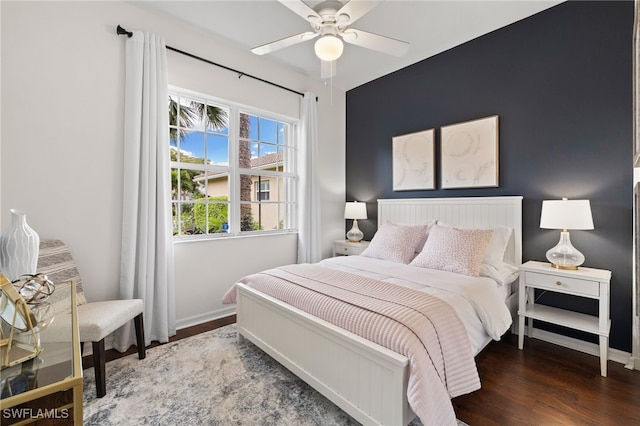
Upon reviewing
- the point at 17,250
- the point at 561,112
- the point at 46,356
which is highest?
the point at 561,112

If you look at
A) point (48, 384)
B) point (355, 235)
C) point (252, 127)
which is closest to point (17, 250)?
point (48, 384)

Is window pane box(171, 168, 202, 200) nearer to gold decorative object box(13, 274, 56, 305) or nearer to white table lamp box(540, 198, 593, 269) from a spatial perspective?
gold decorative object box(13, 274, 56, 305)

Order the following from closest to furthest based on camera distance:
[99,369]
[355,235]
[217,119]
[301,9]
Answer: [99,369], [301,9], [217,119], [355,235]

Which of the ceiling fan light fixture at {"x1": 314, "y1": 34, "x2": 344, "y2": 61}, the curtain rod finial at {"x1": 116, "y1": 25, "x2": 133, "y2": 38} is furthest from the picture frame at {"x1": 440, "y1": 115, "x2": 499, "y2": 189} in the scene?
the curtain rod finial at {"x1": 116, "y1": 25, "x2": 133, "y2": 38}

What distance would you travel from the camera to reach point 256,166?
3535 millimetres

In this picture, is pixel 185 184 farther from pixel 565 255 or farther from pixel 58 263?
pixel 565 255

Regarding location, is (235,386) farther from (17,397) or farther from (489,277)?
(489,277)

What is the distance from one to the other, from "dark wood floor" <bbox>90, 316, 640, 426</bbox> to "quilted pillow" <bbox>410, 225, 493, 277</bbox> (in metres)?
0.74

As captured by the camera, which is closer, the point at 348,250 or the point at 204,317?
the point at 204,317

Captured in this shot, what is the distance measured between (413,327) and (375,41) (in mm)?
2037

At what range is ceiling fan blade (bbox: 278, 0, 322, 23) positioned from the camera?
182 centimetres

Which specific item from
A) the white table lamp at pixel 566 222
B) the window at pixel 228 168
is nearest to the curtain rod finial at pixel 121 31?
the window at pixel 228 168

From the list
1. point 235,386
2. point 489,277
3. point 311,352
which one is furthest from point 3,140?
point 489,277

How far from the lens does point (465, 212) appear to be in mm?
3076
